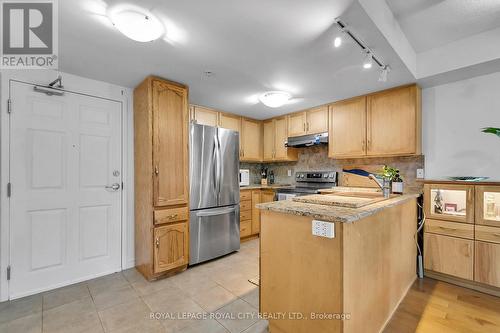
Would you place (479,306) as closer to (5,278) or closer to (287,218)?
(287,218)

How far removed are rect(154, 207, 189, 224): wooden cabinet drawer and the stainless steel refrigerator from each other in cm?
12

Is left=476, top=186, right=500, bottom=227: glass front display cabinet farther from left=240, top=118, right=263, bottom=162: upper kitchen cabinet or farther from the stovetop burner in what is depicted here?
left=240, top=118, right=263, bottom=162: upper kitchen cabinet

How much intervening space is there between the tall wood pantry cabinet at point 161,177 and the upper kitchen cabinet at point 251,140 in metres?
1.60

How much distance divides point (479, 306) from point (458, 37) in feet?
8.25

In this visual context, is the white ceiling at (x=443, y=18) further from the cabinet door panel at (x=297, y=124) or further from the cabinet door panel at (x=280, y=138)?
the cabinet door panel at (x=280, y=138)

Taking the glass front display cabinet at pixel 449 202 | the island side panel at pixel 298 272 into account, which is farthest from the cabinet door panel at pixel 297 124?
the island side panel at pixel 298 272

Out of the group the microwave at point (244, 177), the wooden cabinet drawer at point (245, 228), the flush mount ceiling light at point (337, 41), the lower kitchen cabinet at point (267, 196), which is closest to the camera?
the flush mount ceiling light at point (337, 41)

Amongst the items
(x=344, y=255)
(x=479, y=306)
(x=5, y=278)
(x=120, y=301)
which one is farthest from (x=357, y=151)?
(x=5, y=278)

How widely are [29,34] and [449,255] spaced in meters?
4.44

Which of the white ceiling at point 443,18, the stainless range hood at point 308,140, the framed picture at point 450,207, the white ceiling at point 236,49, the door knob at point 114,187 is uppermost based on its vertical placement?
the white ceiling at point 443,18

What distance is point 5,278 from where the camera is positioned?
207 cm

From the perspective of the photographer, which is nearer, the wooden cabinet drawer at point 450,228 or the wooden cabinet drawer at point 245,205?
the wooden cabinet drawer at point 450,228

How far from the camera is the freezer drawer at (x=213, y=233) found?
2820 millimetres

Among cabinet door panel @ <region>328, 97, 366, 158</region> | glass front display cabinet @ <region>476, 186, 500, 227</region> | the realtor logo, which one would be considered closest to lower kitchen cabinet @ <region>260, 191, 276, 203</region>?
cabinet door panel @ <region>328, 97, 366, 158</region>
